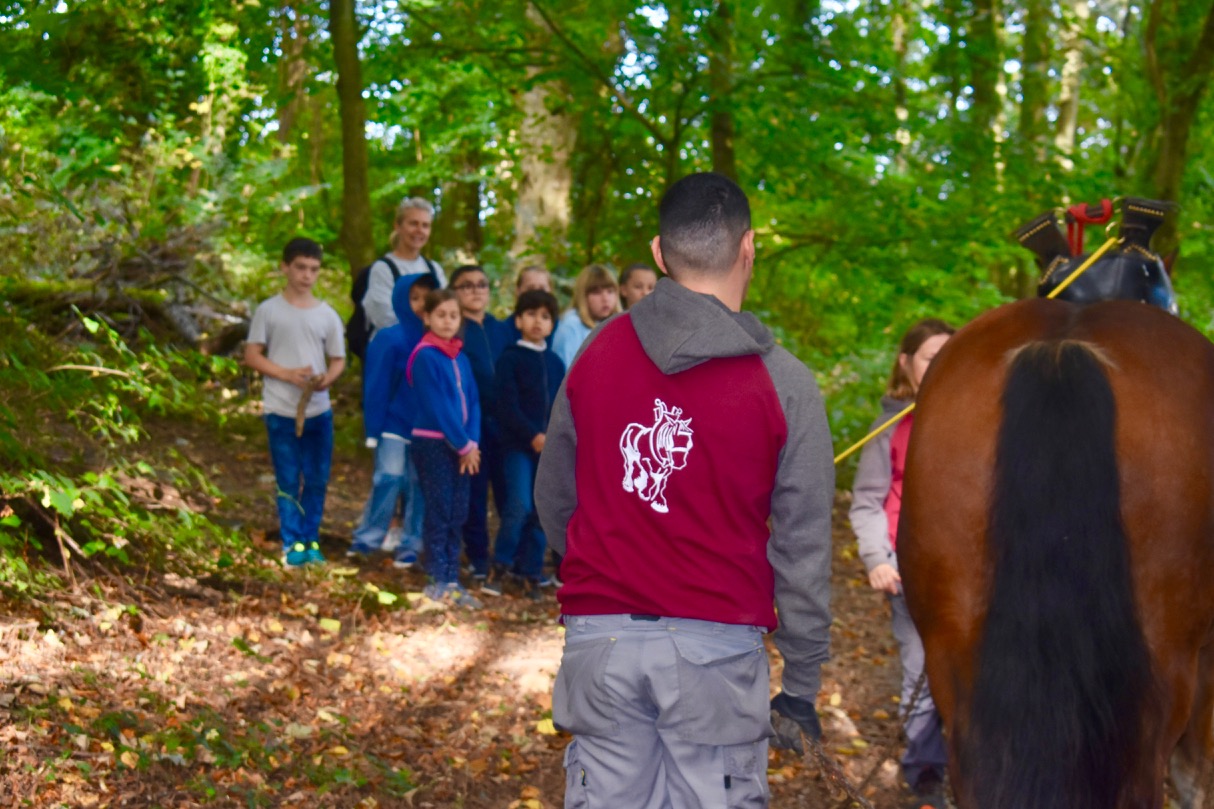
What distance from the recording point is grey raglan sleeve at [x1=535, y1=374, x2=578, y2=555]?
284 centimetres

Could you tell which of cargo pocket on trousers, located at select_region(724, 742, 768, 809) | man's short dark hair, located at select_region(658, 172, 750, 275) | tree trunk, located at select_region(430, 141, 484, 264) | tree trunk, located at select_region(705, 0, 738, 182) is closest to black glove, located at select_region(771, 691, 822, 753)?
cargo pocket on trousers, located at select_region(724, 742, 768, 809)

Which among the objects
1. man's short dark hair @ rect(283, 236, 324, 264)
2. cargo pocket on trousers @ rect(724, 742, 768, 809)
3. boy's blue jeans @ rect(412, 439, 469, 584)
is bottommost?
boy's blue jeans @ rect(412, 439, 469, 584)

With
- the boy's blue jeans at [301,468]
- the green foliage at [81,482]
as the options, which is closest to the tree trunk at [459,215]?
the boy's blue jeans at [301,468]

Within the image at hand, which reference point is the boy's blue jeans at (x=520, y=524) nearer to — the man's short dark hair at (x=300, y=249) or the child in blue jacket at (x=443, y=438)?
the child in blue jacket at (x=443, y=438)

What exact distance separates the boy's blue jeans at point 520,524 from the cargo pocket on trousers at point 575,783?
474cm

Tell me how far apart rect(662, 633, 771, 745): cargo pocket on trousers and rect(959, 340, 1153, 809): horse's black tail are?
2.55 ft

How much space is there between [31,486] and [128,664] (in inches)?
34.5

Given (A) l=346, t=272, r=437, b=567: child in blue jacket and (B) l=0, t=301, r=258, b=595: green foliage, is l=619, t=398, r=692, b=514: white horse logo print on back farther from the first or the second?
(A) l=346, t=272, r=437, b=567: child in blue jacket

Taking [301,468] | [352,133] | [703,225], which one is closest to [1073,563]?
[703,225]

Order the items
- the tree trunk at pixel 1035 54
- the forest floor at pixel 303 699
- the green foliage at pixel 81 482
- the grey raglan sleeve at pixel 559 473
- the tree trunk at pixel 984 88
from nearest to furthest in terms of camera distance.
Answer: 1. the grey raglan sleeve at pixel 559 473
2. the forest floor at pixel 303 699
3. the green foliage at pixel 81 482
4. the tree trunk at pixel 984 88
5. the tree trunk at pixel 1035 54

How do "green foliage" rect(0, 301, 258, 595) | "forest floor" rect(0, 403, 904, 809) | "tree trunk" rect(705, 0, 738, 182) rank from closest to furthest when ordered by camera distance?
1. "forest floor" rect(0, 403, 904, 809)
2. "green foliage" rect(0, 301, 258, 595)
3. "tree trunk" rect(705, 0, 738, 182)

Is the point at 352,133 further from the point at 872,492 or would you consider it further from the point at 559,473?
the point at 559,473

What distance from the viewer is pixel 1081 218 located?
4.59 meters

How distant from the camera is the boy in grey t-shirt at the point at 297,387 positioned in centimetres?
690
